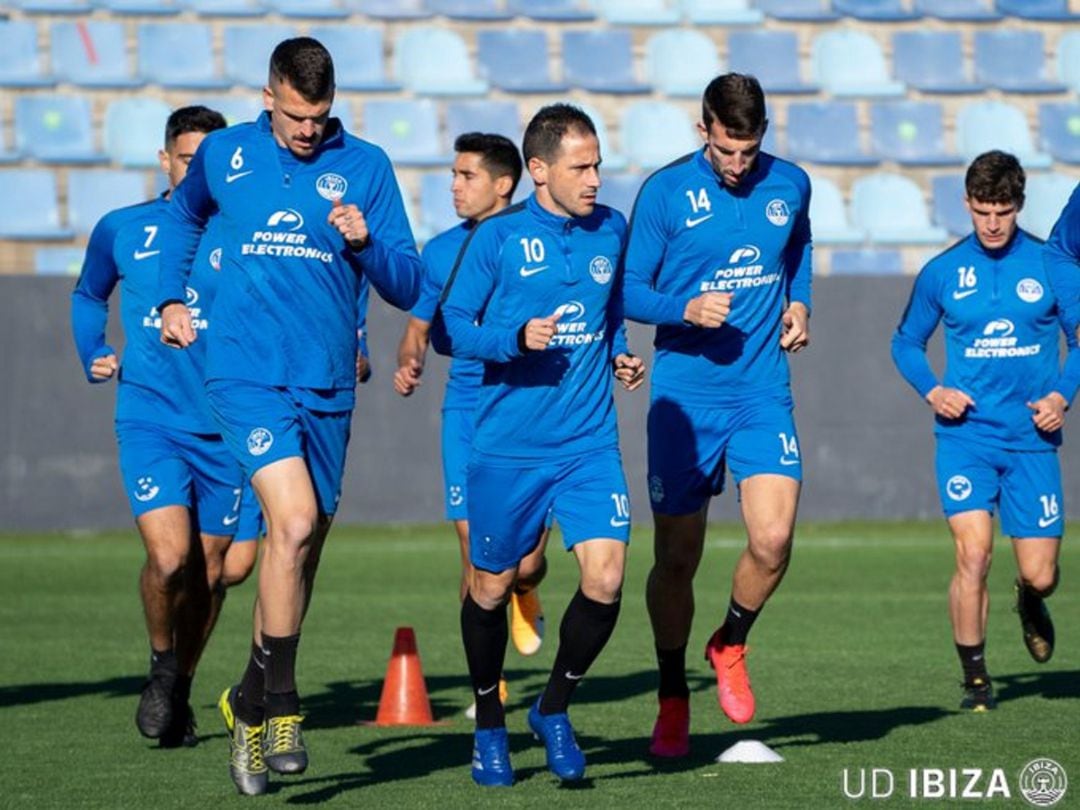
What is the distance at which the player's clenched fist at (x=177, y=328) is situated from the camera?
705 cm

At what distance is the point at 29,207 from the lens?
65.2ft

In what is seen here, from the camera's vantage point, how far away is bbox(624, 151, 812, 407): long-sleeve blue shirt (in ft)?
26.8

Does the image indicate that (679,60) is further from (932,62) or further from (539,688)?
(539,688)

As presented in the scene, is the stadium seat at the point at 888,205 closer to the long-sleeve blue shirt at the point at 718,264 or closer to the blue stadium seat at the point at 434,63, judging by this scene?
the blue stadium seat at the point at 434,63

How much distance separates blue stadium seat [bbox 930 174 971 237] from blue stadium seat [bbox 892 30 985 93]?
1.13 metres

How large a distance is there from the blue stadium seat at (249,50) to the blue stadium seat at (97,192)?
61.0 inches

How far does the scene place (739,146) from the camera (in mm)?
8008

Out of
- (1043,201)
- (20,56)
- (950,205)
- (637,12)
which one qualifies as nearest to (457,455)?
Result: (20,56)

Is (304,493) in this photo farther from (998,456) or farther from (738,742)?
(998,456)

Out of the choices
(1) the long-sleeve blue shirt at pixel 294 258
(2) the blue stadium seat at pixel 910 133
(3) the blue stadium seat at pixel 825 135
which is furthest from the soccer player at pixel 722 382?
(2) the blue stadium seat at pixel 910 133

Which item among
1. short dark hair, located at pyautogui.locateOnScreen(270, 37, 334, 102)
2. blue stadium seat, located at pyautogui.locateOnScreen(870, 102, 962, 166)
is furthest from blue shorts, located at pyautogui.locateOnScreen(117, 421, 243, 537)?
blue stadium seat, located at pyautogui.locateOnScreen(870, 102, 962, 166)

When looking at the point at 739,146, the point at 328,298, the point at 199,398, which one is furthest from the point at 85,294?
the point at 739,146

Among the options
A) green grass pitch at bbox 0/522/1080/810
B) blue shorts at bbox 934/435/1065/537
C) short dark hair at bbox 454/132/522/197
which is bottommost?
green grass pitch at bbox 0/522/1080/810

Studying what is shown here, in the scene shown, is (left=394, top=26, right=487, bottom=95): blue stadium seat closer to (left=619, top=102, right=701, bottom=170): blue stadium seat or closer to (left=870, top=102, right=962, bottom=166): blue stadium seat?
(left=619, top=102, right=701, bottom=170): blue stadium seat
